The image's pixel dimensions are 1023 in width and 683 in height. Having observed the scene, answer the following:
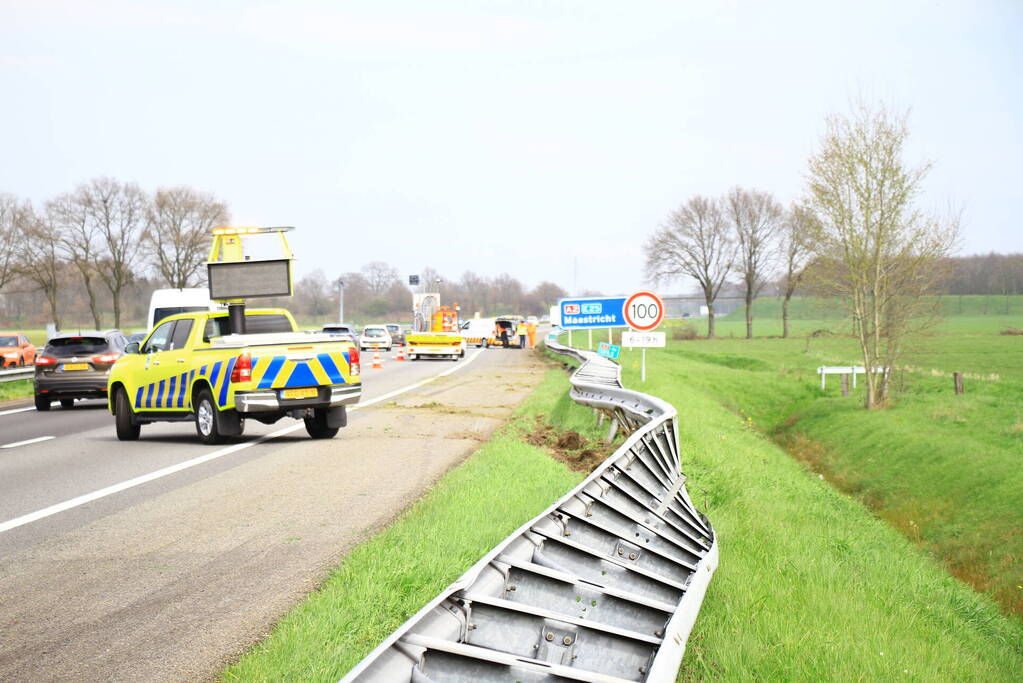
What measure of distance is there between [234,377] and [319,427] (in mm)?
1831

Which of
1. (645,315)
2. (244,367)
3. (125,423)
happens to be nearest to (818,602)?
(244,367)

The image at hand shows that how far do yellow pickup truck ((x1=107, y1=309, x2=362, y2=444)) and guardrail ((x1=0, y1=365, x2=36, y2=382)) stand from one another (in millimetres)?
12604

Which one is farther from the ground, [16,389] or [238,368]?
[238,368]

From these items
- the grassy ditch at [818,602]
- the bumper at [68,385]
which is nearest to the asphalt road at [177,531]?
the grassy ditch at [818,602]

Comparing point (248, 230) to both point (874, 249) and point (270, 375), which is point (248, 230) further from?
point (874, 249)

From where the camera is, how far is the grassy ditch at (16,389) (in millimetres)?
25987

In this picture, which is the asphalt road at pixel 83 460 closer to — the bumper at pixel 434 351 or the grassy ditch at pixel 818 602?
the grassy ditch at pixel 818 602

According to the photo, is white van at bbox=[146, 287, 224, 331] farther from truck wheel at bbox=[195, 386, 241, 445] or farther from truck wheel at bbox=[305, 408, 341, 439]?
truck wheel at bbox=[195, 386, 241, 445]

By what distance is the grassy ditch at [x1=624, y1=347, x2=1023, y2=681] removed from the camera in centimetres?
502

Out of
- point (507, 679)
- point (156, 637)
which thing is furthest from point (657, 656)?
point (156, 637)

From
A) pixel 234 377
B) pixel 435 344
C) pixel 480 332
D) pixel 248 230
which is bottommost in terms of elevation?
pixel 480 332

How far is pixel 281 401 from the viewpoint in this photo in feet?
44.2

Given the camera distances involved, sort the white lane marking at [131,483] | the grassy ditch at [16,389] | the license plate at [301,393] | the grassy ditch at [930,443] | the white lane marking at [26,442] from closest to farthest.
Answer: the white lane marking at [131,483] → the license plate at [301,393] → the white lane marking at [26,442] → the grassy ditch at [930,443] → the grassy ditch at [16,389]

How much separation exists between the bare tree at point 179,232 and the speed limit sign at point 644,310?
60169 millimetres
